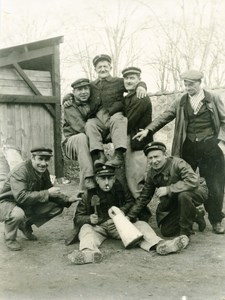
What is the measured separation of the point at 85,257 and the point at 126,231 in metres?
0.62

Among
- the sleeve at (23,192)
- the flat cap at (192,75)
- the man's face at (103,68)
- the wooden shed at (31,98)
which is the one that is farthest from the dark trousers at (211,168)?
the wooden shed at (31,98)

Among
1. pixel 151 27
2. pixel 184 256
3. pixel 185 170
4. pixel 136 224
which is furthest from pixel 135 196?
pixel 151 27

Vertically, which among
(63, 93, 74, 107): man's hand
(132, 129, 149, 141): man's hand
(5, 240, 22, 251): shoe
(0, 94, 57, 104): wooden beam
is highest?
(0, 94, 57, 104): wooden beam

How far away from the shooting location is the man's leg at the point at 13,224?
4.53 meters

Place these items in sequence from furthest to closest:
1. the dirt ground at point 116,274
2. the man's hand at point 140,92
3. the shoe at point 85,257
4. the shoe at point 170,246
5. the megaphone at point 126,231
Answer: the man's hand at point 140,92, the megaphone at point 126,231, the shoe at point 170,246, the shoe at point 85,257, the dirt ground at point 116,274

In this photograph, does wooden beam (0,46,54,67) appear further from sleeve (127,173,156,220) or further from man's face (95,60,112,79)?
sleeve (127,173,156,220)

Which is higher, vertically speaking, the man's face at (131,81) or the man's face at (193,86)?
the man's face at (131,81)

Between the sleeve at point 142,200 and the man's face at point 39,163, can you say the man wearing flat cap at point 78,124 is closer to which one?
the man's face at point 39,163

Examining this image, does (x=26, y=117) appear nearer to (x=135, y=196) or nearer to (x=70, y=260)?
(x=135, y=196)

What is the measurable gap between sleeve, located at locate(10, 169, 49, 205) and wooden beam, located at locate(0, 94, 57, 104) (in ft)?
13.1

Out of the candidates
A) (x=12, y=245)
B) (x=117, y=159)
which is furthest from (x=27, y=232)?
(x=117, y=159)

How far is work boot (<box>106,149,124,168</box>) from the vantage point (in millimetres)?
4845

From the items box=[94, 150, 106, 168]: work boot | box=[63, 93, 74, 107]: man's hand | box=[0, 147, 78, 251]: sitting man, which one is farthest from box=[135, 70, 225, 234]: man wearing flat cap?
box=[0, 147, 78, 251]: sitting man

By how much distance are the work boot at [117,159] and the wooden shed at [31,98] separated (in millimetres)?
3895
